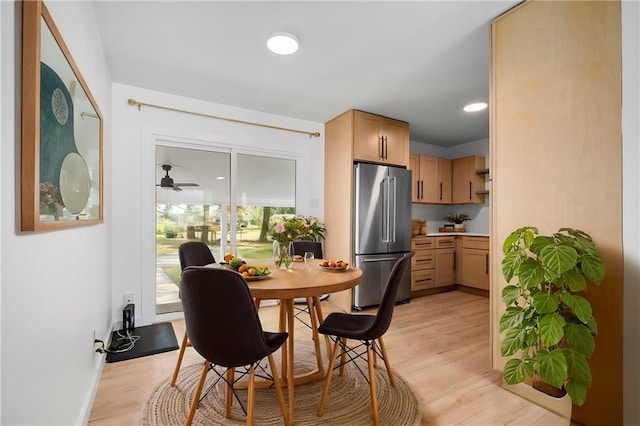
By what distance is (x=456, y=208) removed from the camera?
557cm

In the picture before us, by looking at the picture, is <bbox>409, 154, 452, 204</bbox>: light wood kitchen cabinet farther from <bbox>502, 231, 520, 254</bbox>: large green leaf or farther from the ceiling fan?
the ceiling fan

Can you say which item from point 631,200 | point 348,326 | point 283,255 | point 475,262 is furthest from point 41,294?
point 475,262

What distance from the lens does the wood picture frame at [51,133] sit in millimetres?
964

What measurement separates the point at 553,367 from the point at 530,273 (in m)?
0.44

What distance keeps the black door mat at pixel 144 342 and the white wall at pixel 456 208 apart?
4.09 m

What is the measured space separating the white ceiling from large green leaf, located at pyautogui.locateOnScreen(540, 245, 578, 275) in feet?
5.16

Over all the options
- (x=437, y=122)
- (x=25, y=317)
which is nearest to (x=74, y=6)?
(x=25, y=317)

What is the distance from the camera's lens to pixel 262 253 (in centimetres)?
397

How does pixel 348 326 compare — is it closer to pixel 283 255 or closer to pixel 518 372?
pixel 283 255

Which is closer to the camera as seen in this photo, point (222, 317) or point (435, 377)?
point (222, 317)

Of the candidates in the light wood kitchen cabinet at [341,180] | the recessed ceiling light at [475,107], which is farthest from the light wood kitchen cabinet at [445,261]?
the recessed ceiling light at [475,107]

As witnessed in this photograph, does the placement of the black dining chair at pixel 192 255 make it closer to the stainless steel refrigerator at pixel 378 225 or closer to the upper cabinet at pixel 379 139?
the stainless steel refrigerator at pixel 378 225

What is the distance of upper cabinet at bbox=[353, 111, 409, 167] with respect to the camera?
3773mm

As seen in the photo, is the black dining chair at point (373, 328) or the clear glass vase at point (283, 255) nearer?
the black dining chair at point (373, 328)
